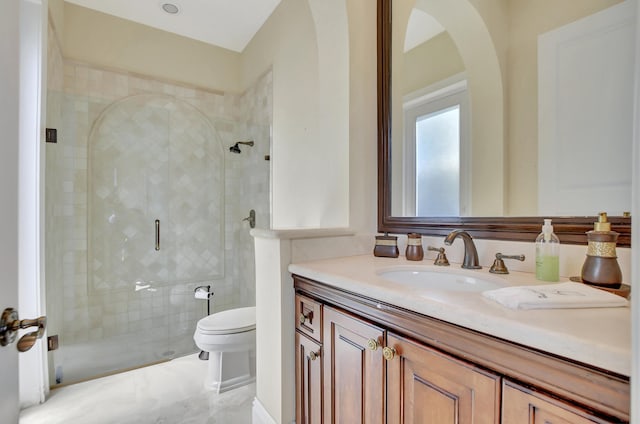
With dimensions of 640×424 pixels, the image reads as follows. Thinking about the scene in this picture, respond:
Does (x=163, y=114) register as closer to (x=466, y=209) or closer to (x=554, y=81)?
(x=466, y=209)

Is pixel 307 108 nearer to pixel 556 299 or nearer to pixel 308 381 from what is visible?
pixel 308 381

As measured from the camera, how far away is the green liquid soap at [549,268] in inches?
35.0

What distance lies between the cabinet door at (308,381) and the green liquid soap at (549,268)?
787 millimetres

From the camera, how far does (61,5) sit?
219 cm

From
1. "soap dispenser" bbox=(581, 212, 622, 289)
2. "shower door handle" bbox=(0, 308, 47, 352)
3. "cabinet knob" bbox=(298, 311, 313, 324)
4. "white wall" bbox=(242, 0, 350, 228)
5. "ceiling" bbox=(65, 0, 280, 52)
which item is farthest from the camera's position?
"ceiling" bbox=(65, 0, 280, 52)

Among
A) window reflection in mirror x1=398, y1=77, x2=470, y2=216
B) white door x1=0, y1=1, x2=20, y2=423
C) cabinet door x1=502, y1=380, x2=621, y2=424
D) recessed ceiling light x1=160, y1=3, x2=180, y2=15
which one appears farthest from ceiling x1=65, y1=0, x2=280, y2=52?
cabinet door x1=502, y1=380, x2=621, y2=424

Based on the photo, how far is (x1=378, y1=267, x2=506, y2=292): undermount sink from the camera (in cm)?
102

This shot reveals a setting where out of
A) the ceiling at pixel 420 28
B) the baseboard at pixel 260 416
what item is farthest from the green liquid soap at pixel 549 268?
the baseboard at pixel 260 416

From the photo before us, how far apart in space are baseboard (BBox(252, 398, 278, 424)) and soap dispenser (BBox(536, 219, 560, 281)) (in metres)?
1.23

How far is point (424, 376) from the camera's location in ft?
2.43

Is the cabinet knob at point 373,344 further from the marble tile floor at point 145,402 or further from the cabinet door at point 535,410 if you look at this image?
the marble tile floor at point 145,402

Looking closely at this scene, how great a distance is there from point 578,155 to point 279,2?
2.26 metres

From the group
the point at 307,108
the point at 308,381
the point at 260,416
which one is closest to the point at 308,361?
the point at 308,381

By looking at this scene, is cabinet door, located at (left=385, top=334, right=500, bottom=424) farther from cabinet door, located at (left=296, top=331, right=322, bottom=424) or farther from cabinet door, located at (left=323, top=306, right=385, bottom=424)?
cabinet door, located at (left=296, top=331, right=322, bottom=424)
